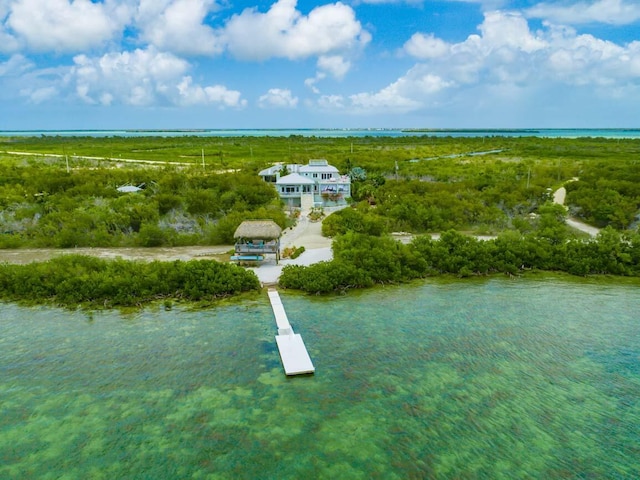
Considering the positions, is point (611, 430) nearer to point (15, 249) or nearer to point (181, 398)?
point (181, 398)

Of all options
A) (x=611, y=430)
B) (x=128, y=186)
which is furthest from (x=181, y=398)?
(x=128, y=186)

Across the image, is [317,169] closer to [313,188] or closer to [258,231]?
[313,188]

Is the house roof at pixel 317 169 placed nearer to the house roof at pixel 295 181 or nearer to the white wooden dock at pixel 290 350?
the house roof at pixel 295 181

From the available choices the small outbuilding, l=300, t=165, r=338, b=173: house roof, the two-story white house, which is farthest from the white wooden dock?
l=300, t=165, r=338, b=173: house roof

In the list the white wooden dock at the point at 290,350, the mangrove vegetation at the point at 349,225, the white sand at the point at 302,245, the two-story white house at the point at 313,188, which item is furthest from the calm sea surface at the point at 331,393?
the two-story white house at the point at 313,188

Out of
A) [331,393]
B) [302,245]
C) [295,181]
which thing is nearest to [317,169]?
[295,181]

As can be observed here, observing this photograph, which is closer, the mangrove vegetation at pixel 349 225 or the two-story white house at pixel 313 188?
the mangrove vegetation at pixel 349 225

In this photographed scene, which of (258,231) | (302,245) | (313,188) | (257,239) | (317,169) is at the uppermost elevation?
(317,169)
